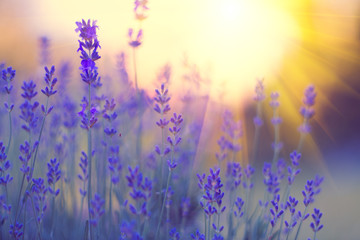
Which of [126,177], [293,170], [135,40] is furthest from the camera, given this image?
[135,40]

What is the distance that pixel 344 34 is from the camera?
18.1ft

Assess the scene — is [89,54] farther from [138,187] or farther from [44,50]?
[44,50]

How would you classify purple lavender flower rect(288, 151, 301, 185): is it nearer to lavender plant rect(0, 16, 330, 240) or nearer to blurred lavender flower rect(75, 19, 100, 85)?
lavender plant rect(0, 16, 330, 240)

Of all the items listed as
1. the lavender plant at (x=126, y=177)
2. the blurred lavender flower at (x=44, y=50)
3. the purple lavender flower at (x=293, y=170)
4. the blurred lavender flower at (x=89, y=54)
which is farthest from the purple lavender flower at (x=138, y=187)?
the blurred lavender flower at (x=44, y=50)

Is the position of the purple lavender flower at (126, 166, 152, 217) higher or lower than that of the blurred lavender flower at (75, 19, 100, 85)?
lower

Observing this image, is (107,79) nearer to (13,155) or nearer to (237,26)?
(13,155)

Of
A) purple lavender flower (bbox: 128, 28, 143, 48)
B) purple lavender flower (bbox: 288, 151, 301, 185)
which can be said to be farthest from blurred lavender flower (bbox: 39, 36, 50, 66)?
purple lavender flower (bbox: 288, 151, 301, 185)

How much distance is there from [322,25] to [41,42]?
4383 mm

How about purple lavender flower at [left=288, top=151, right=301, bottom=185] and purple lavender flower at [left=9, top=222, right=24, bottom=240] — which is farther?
purple lavender flower at [left=288, top=151, right=301, bottom=185]

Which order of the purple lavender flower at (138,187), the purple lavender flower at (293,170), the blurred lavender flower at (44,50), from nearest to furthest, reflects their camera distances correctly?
the purple lavender flower at (138,187), the purple lavender flower at (293,170), the blurred lavender flower at (44,50)

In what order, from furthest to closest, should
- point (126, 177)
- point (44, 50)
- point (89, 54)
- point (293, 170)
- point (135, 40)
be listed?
point (44, 50) → point (135, 40) → point (293, 170) → point (89, 54) → point (126, 177)

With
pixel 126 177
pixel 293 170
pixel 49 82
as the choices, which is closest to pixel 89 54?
pixel 49 82

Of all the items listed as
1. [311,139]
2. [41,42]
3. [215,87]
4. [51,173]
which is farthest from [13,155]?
[311,139]

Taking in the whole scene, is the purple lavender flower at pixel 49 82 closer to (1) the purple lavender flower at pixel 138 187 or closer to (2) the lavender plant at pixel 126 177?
(2) the lavender plant at pixel 126 177
